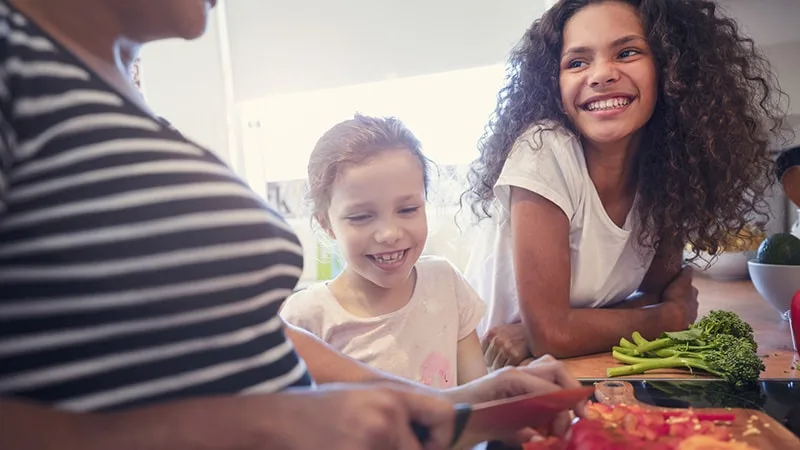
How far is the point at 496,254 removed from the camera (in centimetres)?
116

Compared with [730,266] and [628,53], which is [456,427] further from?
[730,266]

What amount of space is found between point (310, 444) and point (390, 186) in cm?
55

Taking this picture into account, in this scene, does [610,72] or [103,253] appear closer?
[103,253]

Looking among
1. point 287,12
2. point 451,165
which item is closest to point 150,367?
point 451,165

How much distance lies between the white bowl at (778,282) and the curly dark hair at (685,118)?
0.09m

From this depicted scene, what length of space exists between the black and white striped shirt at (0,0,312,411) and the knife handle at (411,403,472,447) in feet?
0.36

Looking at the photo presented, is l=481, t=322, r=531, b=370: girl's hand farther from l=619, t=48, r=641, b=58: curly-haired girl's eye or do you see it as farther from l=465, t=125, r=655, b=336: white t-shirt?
l=619, t=48, r=641, b=58: curly-haired girl's eye

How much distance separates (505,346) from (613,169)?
0.40m

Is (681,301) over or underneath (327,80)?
underneath

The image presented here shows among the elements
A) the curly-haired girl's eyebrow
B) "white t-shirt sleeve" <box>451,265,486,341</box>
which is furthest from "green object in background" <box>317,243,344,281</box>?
the curly-haired girl's eyebrow

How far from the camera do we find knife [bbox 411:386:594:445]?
43 cm

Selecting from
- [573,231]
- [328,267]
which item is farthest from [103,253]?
[328,267]

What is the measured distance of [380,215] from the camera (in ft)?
2.80

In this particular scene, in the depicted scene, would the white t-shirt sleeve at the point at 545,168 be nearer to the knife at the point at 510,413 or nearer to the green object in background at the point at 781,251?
the green object in background at the point at 781,251
